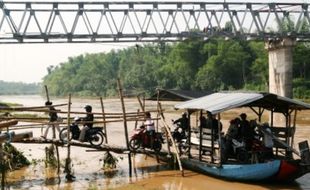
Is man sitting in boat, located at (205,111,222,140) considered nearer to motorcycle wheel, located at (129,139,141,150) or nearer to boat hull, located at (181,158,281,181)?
boat hull, located at (181,158,281,181)

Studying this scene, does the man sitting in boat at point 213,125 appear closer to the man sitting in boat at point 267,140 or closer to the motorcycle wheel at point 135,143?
the man sitting in boat at point 267,140

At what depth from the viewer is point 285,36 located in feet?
106

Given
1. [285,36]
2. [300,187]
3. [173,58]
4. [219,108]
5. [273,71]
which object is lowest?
[300,187]

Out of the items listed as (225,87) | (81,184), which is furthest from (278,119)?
(225,87)

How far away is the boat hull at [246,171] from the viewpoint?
1170 cm

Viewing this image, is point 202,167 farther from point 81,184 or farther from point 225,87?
point 225,87

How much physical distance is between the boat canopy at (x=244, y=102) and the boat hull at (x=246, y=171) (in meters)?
1.58

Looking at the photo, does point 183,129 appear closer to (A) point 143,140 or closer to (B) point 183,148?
(B) point 183,148

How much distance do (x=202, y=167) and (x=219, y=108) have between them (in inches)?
89.0

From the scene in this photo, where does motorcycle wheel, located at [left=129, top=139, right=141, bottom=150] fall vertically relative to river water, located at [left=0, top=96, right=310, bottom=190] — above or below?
above

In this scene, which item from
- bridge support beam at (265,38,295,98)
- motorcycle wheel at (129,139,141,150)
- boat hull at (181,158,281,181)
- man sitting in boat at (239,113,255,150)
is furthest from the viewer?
bridge support beam at (265,38,295,98)

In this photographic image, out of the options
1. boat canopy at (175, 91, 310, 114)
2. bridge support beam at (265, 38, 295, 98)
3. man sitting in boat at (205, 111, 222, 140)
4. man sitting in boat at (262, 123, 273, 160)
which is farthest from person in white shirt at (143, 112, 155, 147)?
bridge support beam at (265, 38, 295, 98)

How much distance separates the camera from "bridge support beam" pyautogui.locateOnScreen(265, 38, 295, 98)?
32312mm

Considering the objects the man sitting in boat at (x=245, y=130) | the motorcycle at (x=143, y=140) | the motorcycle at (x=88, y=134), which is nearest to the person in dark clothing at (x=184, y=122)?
the motorcycle at (x=143, y=140)
